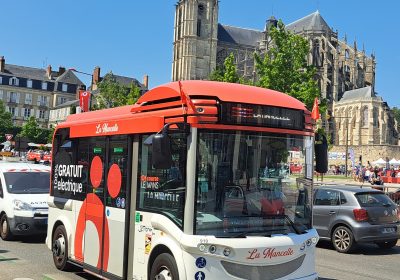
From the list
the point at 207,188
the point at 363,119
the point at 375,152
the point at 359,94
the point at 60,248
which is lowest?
the point at 60,248

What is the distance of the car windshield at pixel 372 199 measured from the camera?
36.5 ft

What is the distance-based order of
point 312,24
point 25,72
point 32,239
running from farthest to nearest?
point 25,72, point 312,24, point 32,239

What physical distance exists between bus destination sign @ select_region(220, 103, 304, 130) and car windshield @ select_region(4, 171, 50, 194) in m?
7.52

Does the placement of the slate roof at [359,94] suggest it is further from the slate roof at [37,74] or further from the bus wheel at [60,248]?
the bus wheel at [60,248]

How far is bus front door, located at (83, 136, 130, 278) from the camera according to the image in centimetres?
622

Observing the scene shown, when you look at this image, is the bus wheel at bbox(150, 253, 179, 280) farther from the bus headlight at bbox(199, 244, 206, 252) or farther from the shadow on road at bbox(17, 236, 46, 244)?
the shadow on road at bbox(17, 236, 46, 244)

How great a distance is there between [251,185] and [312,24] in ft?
340

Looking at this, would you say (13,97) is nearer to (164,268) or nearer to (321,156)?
(321,156)

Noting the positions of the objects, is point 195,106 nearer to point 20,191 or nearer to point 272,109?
point 272,109

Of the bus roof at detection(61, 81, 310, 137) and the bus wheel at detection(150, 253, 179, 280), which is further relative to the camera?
the bus roof at detection(61, 81, 310, 137)

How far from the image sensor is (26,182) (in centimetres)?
1154

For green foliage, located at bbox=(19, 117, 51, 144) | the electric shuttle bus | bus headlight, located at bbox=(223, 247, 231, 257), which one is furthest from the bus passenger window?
green foliage, located at bbox=(19, 117, 51, 144)

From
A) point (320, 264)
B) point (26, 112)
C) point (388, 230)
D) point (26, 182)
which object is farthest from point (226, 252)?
point (26, 112)

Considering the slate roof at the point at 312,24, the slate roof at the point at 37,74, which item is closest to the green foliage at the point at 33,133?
the slate roof at the point at 37,74
